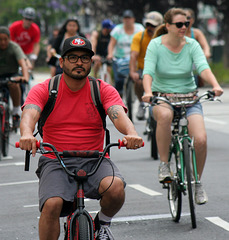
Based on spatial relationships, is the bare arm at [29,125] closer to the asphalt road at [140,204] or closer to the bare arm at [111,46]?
the asphalt road at [140,204]

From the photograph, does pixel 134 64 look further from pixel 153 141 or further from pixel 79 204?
pixel 79 204

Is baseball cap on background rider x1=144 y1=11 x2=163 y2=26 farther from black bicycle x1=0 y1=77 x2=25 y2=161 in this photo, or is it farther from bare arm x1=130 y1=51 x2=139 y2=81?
black bicycle x1=0 y1=77 x2=25 y2=161

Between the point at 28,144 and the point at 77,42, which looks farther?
the point at 77,42

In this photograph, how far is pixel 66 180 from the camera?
4.79m

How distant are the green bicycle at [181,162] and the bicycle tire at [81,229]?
Answer: 6.09 ft

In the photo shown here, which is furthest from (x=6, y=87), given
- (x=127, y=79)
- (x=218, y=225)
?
(x=218, y=225)

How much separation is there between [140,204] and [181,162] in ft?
3.24

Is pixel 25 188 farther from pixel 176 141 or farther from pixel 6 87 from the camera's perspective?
pixel 6 87

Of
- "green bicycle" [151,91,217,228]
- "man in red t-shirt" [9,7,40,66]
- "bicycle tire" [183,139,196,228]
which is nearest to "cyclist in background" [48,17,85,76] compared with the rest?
"man in red t-shirt" [9,7,40,66]

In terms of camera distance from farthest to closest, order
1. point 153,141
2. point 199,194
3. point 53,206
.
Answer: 1. point 153,141
2. point 199,194
3. point 53,206

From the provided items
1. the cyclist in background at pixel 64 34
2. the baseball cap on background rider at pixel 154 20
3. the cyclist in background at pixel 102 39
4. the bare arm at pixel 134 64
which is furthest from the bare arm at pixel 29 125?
the cyclist in background at pixel 102 39

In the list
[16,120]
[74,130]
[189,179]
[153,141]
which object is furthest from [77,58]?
[16,120]

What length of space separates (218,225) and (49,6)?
48120 millimetres

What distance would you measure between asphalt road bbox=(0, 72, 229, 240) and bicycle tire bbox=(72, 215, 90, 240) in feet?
5.36
